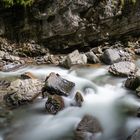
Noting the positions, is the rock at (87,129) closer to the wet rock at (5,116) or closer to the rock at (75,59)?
the wet rock at (5,116)

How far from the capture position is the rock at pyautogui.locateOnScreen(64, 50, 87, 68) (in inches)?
365

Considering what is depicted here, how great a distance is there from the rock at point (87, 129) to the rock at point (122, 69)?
256cm

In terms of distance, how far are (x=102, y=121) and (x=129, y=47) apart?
4.84 metres

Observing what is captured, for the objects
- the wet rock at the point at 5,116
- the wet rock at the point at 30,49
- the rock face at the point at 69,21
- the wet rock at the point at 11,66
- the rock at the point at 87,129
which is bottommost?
the rock at the point at 87,129

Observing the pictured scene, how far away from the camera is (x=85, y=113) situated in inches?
258

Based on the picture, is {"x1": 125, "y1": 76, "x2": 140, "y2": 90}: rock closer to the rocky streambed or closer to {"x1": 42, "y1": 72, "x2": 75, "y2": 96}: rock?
the rocky streambed

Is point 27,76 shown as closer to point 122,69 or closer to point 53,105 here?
point 53,105

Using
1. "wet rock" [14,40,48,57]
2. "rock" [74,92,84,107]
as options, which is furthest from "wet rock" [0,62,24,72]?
"rock" [74,92,84,107]

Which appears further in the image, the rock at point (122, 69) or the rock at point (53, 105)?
the rock at point (122, 69)

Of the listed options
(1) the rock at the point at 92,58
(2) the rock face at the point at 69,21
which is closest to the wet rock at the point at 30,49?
(2) the rock face at the point at 69,21

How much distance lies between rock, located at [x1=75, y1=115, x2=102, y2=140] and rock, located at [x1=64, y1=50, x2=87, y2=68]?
3.34 m

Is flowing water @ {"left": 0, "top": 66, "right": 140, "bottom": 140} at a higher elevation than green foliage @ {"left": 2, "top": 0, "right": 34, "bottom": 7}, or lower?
lower

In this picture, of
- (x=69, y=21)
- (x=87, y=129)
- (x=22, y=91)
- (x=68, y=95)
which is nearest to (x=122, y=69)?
(x=68, y=95)

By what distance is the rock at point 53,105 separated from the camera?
21.6 ft
